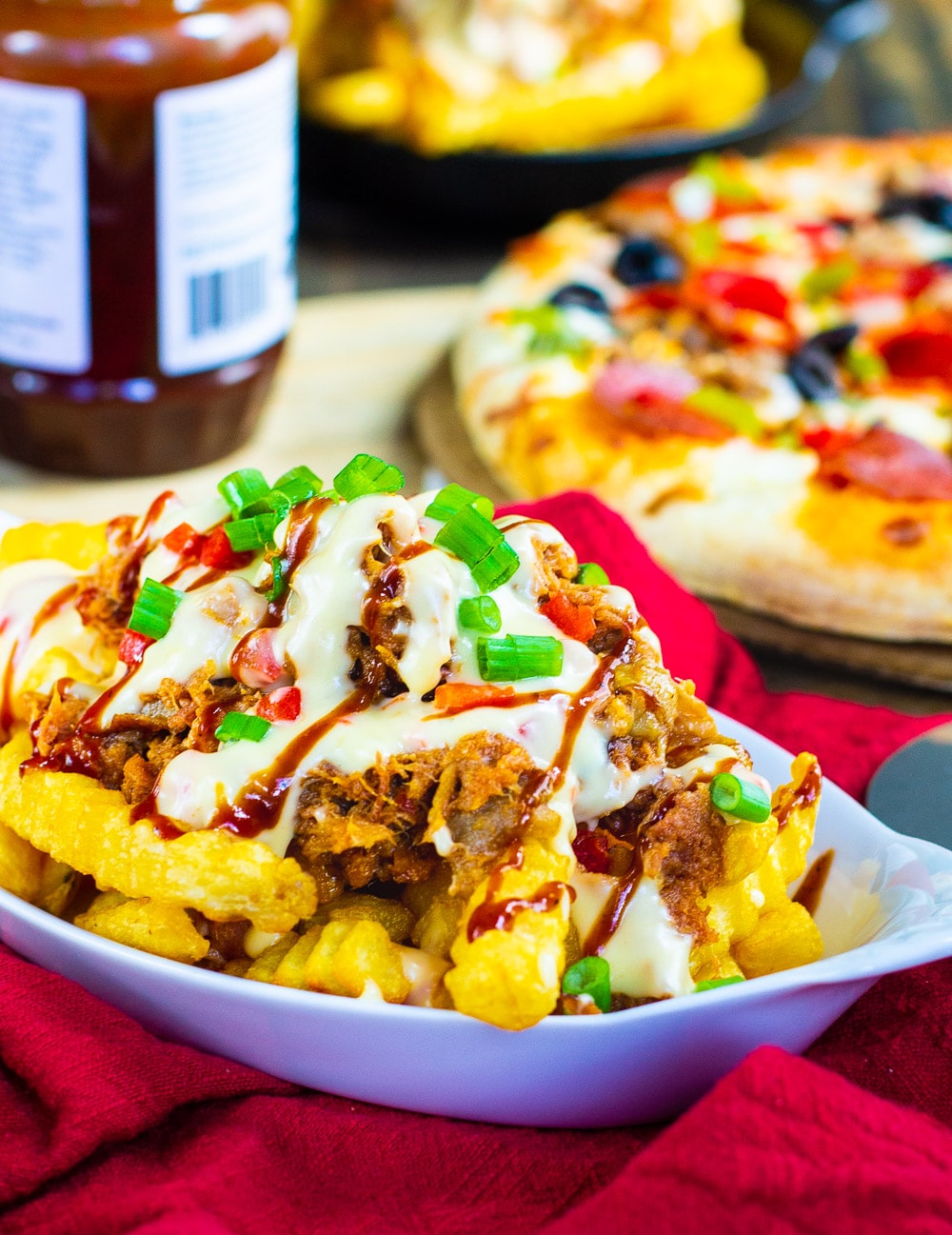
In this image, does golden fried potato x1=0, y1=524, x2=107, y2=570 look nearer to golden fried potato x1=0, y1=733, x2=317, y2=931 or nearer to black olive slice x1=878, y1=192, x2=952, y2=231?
golden fried potato x1=0, y1=733, x2=317, y2=931

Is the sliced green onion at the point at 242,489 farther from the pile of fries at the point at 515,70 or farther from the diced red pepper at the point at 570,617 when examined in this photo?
the pile of fries at the point at 515,70

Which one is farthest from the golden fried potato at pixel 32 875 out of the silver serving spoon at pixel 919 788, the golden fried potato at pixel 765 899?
the silver serving spoon at pixel 919 788

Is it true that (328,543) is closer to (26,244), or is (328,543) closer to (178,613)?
(178,613)

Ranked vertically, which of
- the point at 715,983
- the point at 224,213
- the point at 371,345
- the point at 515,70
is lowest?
the point at 371,345

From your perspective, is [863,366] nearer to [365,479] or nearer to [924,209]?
[924,209]

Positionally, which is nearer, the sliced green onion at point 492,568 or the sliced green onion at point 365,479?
the sliced green onion at point 492,568

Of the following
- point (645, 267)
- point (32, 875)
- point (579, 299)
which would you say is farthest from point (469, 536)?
point (645, 267)

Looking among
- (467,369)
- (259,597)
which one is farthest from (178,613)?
(467,369)
